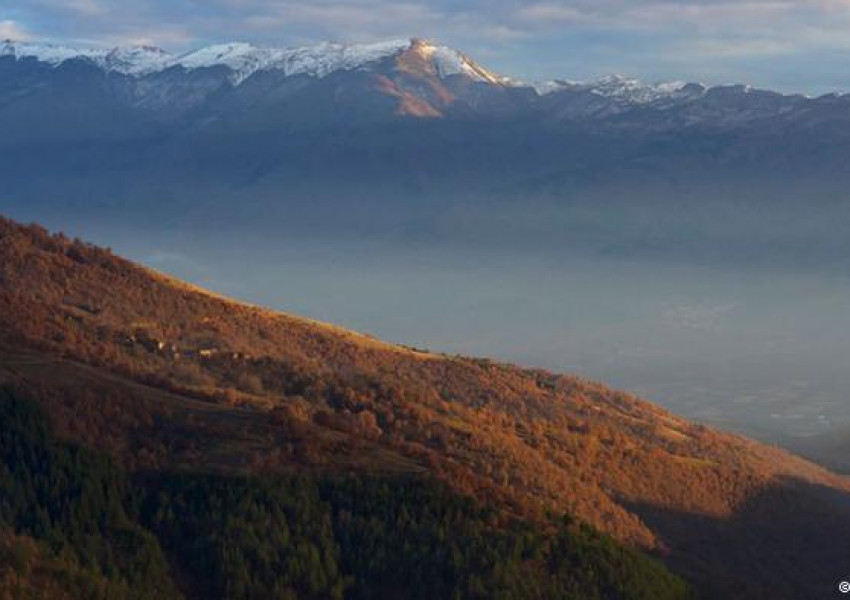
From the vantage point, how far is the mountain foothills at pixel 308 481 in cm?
3234

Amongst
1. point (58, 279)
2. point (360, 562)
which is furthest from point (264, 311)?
point (360, 562)

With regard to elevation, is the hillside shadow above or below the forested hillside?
below

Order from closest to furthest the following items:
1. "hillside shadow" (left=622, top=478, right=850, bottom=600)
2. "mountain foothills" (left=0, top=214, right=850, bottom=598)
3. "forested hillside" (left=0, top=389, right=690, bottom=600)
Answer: "forested hillside" (left=0, top=389, right=690, bottom=600) → "mountain foothills" (left=0, top=214, right=850, bottom=598) → "hillside shadow" (left=622, top=478, right=850, bottom=600)

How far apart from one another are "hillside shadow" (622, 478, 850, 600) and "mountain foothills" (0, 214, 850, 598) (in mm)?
124

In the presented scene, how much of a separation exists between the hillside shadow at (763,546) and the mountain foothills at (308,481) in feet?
0.41

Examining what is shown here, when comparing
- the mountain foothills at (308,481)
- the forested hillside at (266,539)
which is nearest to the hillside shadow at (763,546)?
the mountain foothills at (308,481)

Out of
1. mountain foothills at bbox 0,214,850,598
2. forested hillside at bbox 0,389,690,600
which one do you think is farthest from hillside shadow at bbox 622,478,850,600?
forested hillside at bbox 0,389,690,600

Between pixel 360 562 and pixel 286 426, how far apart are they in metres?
6.90

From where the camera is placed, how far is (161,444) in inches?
1448

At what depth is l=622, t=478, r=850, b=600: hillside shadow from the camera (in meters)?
42.2

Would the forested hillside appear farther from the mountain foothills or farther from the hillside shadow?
the hillside shadow

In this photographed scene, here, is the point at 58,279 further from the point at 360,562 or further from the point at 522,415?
→ the point at 360,562

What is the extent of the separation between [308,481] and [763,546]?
18740 millimetres

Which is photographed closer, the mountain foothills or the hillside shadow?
the mountain foothills
